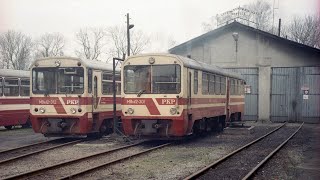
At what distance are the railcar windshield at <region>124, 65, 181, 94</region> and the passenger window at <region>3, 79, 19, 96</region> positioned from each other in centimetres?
824

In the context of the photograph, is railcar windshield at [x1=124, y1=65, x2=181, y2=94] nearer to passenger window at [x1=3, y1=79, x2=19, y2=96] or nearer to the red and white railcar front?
the red and white railcar front

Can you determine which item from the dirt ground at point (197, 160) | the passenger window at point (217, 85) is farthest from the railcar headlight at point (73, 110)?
the passenger window at point (217, 85)

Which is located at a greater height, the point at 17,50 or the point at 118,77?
the point at 17,50

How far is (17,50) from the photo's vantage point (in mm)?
57344

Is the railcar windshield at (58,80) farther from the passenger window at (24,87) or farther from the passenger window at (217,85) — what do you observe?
the passenger window at (24,87)

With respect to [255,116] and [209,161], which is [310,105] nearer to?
[255,116]

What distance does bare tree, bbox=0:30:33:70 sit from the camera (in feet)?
178

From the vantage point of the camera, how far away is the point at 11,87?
20219 millimetres

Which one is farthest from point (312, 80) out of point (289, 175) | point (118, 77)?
point (289, 175)

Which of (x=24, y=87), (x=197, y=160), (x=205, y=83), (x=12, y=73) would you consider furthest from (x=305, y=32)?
(x=197, y=160)

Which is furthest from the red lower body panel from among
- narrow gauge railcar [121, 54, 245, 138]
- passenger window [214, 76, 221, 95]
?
passenger window [214, 76, 221, 95]

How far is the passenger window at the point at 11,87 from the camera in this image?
65.4 feet

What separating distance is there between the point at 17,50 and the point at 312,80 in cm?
4188

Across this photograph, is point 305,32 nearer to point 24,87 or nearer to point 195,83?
point 195,83
